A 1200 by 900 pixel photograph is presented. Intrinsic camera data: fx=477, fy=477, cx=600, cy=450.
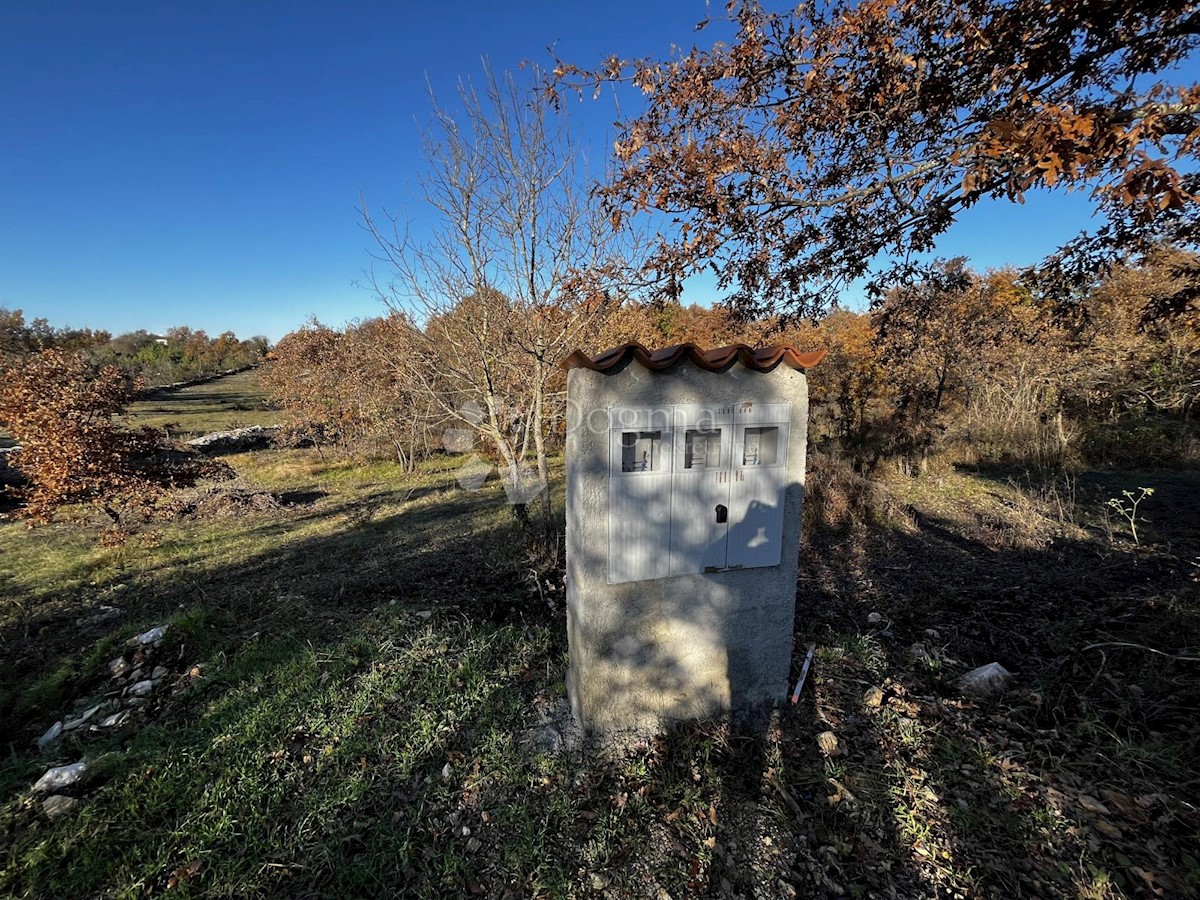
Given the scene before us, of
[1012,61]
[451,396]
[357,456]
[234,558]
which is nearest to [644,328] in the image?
[451,396]

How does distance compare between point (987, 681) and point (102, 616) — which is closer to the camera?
point (987, 681)

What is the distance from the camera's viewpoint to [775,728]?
9.25 ft

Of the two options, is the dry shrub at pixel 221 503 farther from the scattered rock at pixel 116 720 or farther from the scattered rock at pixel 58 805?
the scattered rock at pixel 58 805

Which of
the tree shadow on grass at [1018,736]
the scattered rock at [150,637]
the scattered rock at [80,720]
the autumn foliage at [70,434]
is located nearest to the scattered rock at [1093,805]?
the tree shadow on grass at [1018,736]

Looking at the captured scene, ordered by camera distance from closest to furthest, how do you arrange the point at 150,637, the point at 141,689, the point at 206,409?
1. the point at 141,689
2. the point at 150,637
3. the point at 206,409

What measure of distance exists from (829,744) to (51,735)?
4677 mm

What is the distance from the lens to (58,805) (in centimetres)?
230

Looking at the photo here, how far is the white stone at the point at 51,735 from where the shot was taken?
2916mm

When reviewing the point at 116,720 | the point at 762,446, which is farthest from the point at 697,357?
the point at 116,720

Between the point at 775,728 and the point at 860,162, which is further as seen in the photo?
the point at 860,162

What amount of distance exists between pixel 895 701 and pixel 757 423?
1985 mm

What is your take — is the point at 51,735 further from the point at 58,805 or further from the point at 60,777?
the point at 58,805

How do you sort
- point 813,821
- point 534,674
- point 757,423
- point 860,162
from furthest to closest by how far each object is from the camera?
1. point 860,162
2. point 534,674
3. point 757,423
4. point 813,821

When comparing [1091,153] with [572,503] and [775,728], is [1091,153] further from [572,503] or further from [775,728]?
[775,728]
